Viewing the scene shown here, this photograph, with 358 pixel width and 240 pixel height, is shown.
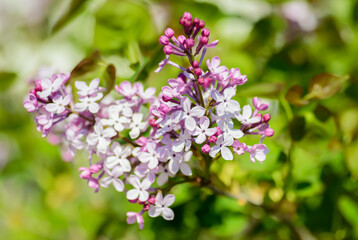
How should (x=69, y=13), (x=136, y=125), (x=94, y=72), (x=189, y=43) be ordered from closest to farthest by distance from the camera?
(x=189, y=43) < (x=136, y=125) < (x=94, y=72) < (x=69, y=13)

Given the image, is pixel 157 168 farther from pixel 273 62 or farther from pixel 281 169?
pixel 273 62

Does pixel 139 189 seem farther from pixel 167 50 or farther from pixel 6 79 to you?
pixel 6 79

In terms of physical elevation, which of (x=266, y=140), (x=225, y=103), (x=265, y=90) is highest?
(x=225, y=103)

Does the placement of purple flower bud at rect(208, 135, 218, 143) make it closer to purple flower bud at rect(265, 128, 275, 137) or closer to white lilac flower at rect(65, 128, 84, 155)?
purple flower bud at rect(265, 128, 275, 137)

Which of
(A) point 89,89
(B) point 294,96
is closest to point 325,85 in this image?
(B) point 294,96

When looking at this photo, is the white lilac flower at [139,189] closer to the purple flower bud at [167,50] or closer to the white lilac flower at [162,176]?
the white lilac flower at [162,176]

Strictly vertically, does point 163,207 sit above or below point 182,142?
below

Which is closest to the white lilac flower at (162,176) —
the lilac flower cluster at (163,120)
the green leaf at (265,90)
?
the lilac flower cluster at (163,120)

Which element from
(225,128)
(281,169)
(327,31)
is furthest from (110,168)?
(327,31)
